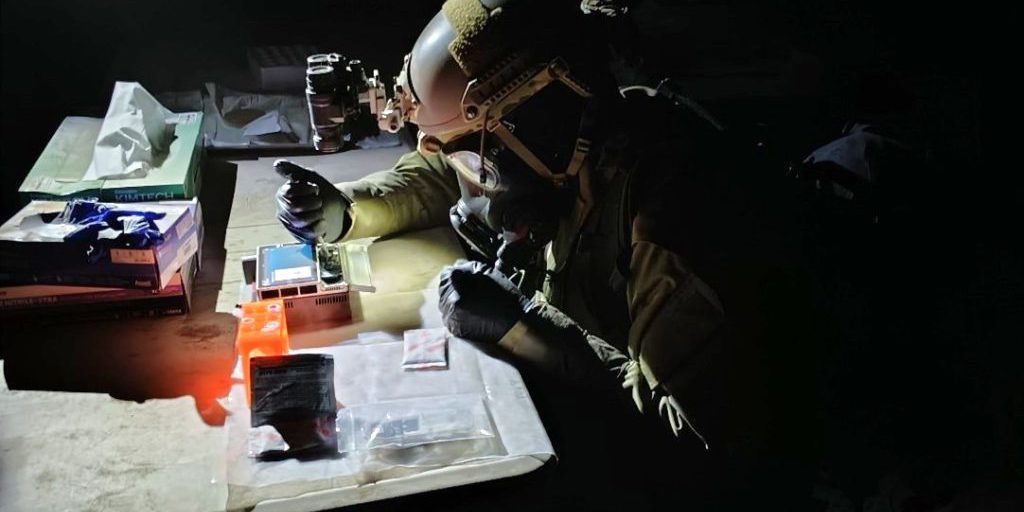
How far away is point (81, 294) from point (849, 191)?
6.48 ft

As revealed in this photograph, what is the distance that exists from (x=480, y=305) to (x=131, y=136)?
1.63 metres

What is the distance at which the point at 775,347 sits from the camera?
5.30 ft

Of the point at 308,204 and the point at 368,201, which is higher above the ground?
the point at 308,204

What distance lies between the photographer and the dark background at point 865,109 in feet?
5.75

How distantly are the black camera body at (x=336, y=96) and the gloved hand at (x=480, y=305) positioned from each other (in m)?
0.49

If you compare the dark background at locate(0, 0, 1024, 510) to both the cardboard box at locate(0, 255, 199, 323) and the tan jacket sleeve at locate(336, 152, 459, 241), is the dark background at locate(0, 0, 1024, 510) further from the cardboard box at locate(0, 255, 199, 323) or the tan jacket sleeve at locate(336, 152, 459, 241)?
the cardboard box at locate(0, 255, 199, 323)

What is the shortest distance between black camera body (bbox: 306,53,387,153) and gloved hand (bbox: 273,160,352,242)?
33 cm

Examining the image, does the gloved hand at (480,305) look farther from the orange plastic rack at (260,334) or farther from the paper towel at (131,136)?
the paper towel at (131,136)

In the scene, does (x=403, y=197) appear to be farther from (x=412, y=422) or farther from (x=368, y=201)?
(x=412, y=422)

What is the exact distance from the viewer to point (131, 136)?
267 cm

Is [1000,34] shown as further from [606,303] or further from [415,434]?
[415,434]

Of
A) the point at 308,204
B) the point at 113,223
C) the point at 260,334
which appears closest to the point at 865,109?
the point at 308,204

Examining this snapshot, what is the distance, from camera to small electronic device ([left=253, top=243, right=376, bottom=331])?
6.33ft

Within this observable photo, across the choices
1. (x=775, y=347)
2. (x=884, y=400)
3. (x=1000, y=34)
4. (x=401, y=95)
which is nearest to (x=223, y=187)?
(x=401, y=95)
